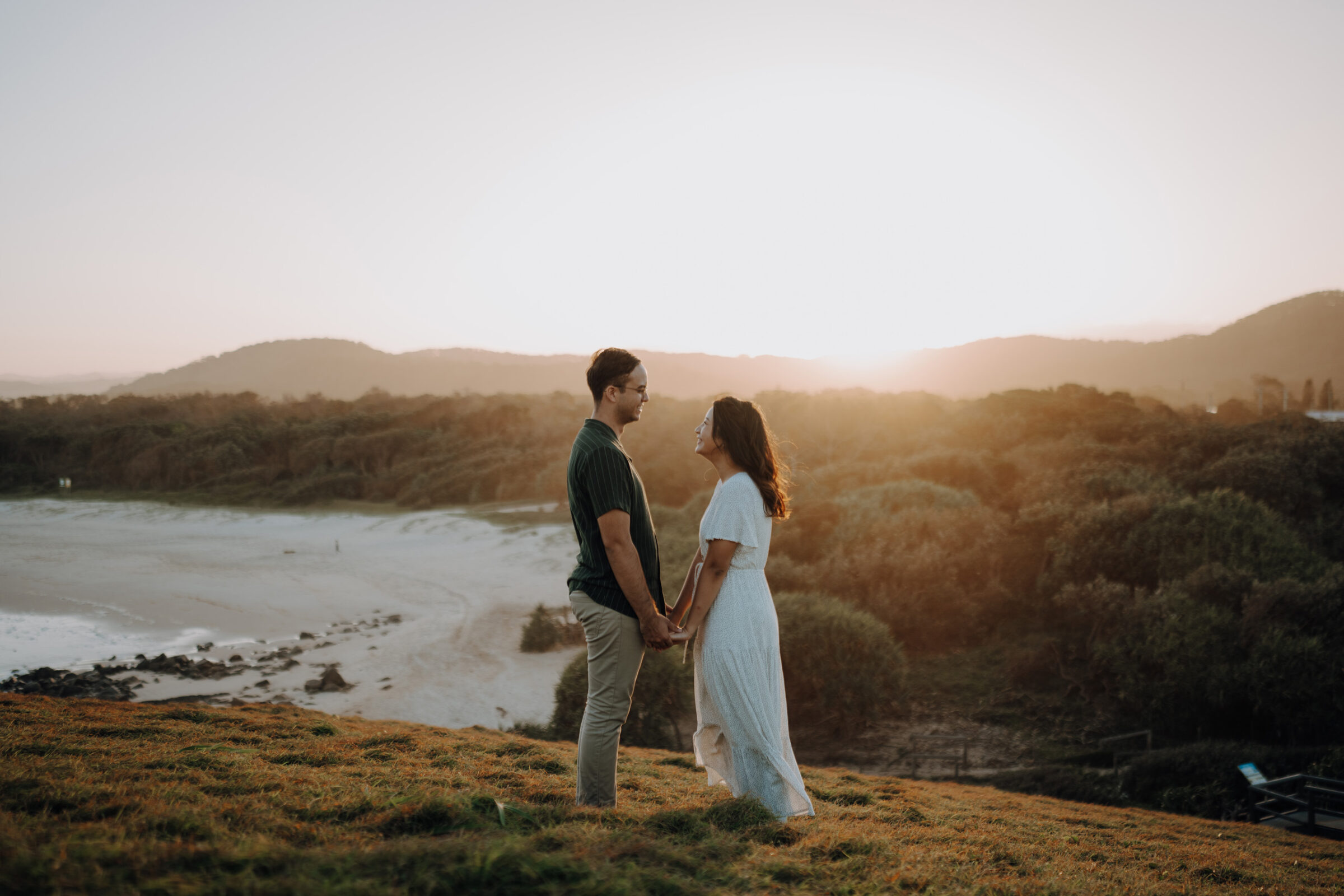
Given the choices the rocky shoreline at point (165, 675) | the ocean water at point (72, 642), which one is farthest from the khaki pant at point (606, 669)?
the ocean water at point (72, 642)

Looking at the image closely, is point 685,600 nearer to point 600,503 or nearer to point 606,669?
point 606,669

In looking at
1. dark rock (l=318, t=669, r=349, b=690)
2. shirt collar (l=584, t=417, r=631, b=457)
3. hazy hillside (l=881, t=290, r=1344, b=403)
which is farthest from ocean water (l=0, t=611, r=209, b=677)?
hazy hillside (l=881, t=290, r=1344, b=403)

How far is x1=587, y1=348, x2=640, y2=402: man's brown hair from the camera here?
11.4 feet

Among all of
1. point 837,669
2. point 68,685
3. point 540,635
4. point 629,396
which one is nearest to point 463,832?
point 629,396

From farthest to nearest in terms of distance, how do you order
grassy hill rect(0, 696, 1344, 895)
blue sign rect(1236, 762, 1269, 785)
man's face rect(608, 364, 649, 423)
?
blue sign rect(1236, 762, 1269, 785) → man's face rect(608, 364, 649, 423) → grassy hill rect(0, 696, 1344, 895)

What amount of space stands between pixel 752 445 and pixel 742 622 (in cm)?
84

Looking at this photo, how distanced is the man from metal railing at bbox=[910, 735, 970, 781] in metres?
9.27

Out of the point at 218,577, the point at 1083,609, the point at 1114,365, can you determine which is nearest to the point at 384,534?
the point at 218,577

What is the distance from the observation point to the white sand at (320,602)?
1353 centimetres

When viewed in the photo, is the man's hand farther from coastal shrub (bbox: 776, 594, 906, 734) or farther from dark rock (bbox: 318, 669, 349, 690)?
dark rock (bbox: 318, 669, 349, 690)

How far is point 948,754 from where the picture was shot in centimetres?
1184

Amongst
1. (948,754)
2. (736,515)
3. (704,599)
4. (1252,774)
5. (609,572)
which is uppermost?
(736,515)

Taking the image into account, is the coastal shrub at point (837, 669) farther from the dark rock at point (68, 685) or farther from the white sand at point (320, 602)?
the dark rock at point (68, 685)

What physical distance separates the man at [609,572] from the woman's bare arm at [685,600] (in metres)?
0.21
